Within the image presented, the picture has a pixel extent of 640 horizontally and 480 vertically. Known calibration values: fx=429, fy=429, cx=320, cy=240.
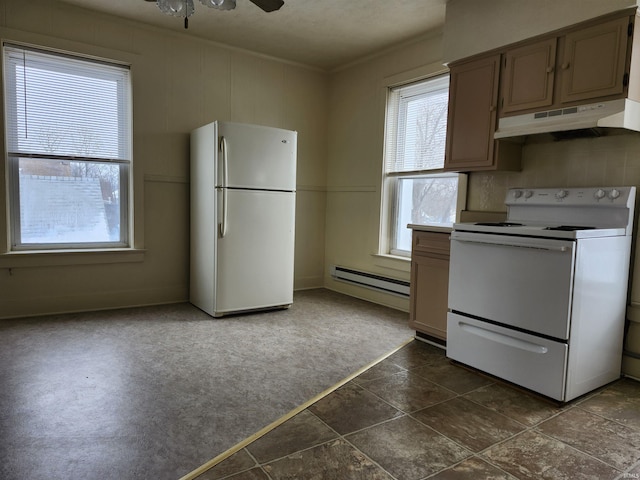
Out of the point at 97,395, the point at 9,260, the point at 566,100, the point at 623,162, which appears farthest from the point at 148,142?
the point at 623,162

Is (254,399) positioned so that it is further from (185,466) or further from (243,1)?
(243,1)

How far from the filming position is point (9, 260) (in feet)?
11.4

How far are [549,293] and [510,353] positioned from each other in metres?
0.42

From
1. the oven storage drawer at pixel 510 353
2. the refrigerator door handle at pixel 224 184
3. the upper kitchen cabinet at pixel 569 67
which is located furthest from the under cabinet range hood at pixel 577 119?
the refrigerator door handle at pixel 224 184

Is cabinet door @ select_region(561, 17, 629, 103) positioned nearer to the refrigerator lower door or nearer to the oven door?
the oven door

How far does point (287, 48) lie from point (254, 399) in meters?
3.56

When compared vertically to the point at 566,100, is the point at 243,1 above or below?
above

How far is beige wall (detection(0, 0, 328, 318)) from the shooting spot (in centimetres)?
355

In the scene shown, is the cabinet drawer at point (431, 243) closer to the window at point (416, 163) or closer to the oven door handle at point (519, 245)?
the oven door handle at point (519, 245)

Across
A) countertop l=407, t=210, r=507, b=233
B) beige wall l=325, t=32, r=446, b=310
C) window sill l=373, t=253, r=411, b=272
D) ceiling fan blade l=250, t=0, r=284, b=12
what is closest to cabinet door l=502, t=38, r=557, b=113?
countertop l=407, t=210, r=507, b=233

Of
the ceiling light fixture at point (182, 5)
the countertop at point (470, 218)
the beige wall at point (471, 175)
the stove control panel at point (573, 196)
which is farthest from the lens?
the countertop at point (470, 218)

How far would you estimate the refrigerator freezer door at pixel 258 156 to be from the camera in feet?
12.0

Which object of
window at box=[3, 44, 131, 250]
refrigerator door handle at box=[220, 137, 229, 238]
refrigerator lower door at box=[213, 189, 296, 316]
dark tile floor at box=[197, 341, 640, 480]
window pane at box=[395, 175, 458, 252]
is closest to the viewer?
dark tile floor at box=[197, 341, 640, 480]

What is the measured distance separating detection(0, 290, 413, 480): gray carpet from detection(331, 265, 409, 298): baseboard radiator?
26 cm
